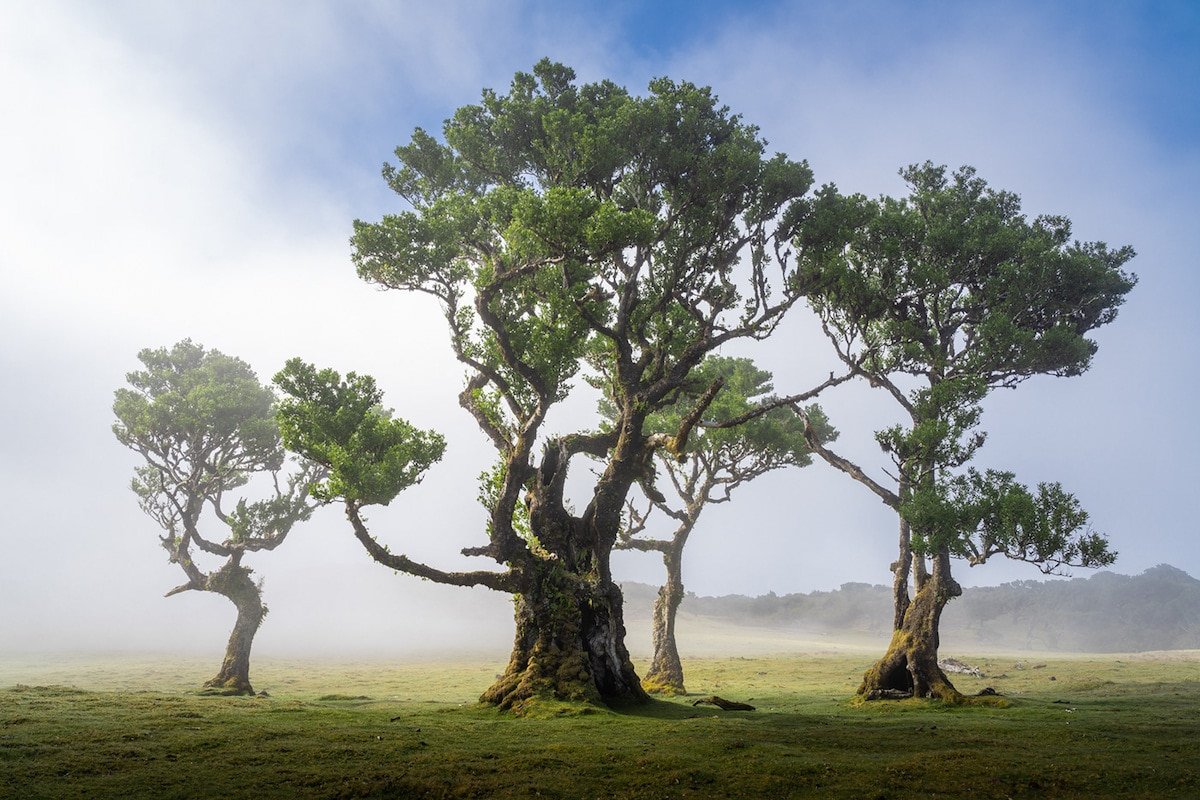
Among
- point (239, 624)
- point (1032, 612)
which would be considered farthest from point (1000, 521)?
point (1032, 612)

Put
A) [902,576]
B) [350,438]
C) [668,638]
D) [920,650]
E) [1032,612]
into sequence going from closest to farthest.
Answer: [350,438] < [920,650] < [902,576] < [668,638] < [1032,612]

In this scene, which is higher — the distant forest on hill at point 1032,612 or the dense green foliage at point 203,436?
the dense green foliage at point 203,436

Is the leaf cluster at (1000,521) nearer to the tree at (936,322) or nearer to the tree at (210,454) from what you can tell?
the tree at (936,322)

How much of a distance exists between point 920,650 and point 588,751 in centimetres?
1981

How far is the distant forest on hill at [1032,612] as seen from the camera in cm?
12512

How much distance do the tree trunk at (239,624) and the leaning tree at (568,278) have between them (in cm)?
2156

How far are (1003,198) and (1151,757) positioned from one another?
2857 cm

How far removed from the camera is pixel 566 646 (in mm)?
22422

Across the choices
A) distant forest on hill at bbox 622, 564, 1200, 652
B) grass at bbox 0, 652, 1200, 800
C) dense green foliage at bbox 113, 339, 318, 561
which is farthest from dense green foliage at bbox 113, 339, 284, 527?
distant forest on hill at bbox 622, 564, 1200, 652

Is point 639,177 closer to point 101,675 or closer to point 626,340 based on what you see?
point 626,340

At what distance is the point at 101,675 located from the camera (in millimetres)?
49594

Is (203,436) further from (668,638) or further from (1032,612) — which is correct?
(1032,612)

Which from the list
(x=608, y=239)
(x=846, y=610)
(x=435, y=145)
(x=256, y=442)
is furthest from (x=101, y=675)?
(x=846, y=610)

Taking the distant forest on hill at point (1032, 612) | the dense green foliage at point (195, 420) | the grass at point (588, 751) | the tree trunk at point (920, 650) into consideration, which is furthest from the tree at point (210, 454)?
the distant forest on hill at point (1032, 612)
